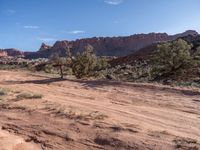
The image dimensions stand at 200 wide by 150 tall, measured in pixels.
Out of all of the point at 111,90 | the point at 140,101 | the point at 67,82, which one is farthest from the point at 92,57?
the point at 140,101

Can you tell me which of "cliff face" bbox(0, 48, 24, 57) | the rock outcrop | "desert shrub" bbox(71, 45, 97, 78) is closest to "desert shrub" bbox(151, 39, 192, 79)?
"desert shrub" bbox(71, 45, 97, 78)

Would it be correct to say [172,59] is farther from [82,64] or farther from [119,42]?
[119,42]

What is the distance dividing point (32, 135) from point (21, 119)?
5.24 feet

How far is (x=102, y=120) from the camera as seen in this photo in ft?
31.3

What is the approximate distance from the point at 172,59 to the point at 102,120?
605 inches

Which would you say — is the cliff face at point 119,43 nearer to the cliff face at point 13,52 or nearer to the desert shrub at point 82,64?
the cliff face at point 13,52

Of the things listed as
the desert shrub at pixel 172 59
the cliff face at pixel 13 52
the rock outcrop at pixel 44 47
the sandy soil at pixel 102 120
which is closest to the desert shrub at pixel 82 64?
the desert shrub at pixel 172 59

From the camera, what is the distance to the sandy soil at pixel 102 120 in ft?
25.9

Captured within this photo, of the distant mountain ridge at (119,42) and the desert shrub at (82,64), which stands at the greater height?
the distant mountain ridge at (119,42)

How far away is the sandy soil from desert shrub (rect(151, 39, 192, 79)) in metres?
9.05

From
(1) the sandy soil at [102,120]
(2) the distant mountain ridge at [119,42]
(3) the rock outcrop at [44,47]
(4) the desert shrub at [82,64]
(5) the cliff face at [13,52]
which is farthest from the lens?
(5) the cliff face at [13,52]

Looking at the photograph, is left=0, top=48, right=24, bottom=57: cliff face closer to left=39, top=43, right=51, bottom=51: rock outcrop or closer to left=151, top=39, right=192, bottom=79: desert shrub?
left=39, top=43, right=51, bottom=51: rock outcrop

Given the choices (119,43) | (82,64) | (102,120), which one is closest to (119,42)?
(119,43)

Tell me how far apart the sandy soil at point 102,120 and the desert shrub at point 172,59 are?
29.7 ft
